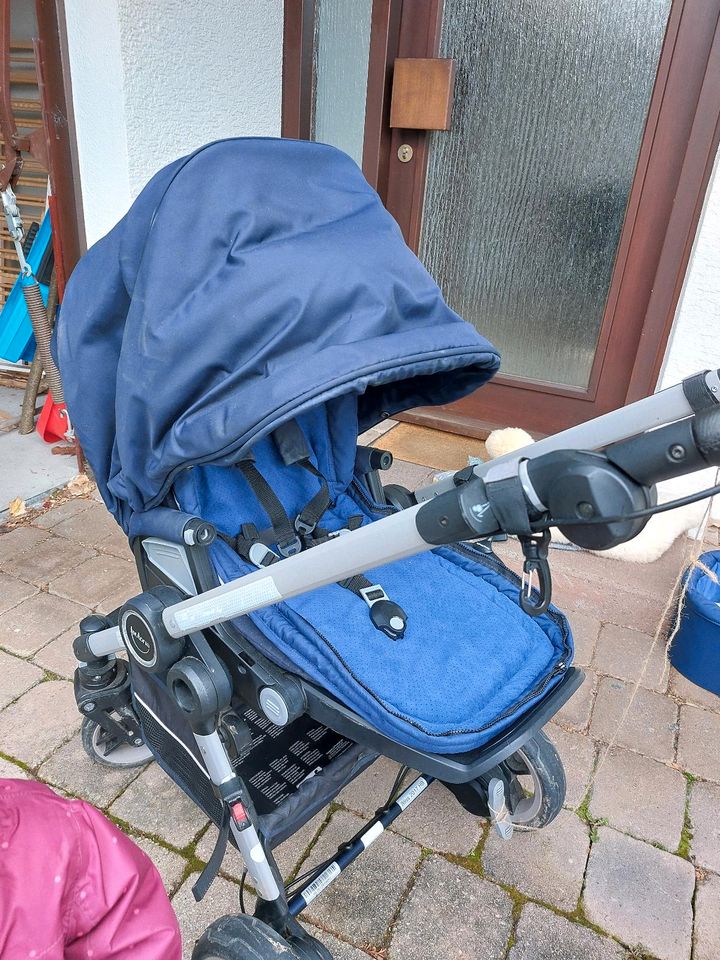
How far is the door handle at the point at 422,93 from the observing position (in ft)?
10.9

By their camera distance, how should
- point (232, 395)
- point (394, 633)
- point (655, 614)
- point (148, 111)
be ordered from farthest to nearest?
point (148, 111), point (655, 614), point (394, 633), point (232, 395)

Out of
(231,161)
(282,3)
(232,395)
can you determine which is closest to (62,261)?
(282,3)

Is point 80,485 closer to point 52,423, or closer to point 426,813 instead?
point 52,423

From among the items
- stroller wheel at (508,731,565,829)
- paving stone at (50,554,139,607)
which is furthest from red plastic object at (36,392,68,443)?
stroller wheel at (508,731,565,829)

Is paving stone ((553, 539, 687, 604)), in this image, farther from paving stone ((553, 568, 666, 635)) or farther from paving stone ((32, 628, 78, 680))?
paving stone ((32, 628, 78, 680))

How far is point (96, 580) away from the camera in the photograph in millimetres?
2623

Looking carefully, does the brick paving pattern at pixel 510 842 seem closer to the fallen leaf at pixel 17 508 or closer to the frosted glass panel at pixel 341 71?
the fallen leaf at pixel 17 508

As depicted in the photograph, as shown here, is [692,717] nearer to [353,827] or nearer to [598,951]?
[598,951]

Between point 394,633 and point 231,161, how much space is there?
3.27 ft

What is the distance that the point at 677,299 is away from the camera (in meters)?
3.20

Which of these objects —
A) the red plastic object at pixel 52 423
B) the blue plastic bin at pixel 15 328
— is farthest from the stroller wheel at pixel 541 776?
the blue plastic bin at pixel 15 328

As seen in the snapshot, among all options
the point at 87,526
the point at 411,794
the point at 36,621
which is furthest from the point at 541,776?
the point at 87,526

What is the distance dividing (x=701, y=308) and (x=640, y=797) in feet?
7.08

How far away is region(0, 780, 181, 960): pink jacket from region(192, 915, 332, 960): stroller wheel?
0.15 m
